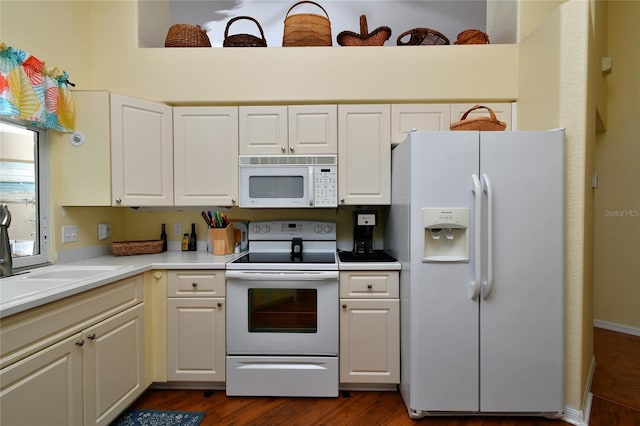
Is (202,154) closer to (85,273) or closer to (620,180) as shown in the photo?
(85,273)

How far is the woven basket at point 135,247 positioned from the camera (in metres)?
2.15

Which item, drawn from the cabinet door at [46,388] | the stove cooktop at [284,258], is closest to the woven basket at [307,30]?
the stove cooktop at [284,258]

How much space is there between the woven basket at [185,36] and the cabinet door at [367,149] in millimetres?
1280

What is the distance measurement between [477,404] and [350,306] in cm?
89

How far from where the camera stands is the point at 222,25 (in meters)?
2.84

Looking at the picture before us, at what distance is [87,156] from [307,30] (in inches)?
72.5

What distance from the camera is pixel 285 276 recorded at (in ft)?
5.99

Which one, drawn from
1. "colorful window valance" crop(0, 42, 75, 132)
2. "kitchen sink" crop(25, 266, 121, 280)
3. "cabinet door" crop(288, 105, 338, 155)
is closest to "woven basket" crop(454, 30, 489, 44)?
"cabinet door" crop(288, 105, 338, 155)

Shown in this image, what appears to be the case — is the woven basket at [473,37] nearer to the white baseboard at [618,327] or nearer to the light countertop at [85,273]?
the light countertop at [85,273]

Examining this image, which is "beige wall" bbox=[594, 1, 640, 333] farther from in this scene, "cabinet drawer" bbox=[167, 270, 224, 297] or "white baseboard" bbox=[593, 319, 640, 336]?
"cabinet drawer" bbox=[167, 270, 224, 297]

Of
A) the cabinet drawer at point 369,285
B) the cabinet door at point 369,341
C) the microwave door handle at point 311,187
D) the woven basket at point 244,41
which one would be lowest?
the cabinet door at point 369,341

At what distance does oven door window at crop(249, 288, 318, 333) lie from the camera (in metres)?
1.86

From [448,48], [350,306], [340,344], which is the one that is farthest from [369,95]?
[340,344]

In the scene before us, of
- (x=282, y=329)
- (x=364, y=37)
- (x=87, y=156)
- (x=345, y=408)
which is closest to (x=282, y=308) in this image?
(x=282, y=329)
